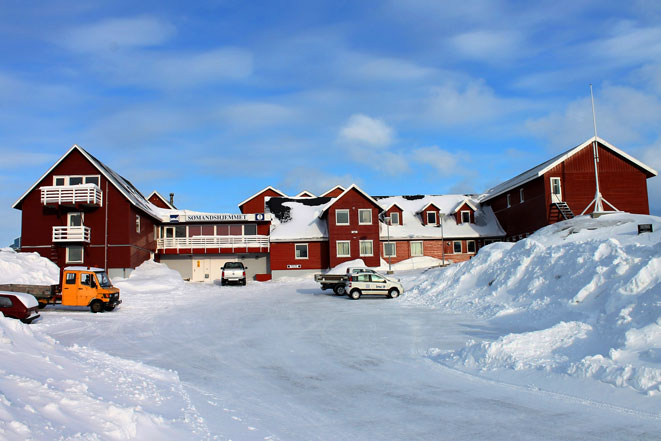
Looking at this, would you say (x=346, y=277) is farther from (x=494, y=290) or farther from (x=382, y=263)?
(x=382, y=263)

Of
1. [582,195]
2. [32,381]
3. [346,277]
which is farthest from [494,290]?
[582,195]

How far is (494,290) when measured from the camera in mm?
24000

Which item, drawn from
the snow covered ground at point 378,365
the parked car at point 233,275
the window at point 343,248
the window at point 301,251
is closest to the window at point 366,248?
the window at point 343,248

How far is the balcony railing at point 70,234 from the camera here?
133 ft

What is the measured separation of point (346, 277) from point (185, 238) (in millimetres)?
22120

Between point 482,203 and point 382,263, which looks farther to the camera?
point 482,203

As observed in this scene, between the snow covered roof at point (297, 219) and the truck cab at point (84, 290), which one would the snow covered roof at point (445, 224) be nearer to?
the snow covered roof at point (297, 219)

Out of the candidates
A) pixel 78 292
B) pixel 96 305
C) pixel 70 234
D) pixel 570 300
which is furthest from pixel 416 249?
pixel 78 292

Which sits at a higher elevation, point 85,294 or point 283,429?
point 85,294

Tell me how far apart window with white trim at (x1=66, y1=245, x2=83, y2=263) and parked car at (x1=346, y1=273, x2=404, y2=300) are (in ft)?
74.3

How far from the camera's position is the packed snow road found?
866cm

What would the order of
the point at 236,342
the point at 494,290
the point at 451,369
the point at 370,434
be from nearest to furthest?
1. the point at 370,434
2. the point at 451,369
3. the point at 236,342
4. the point at 494,290

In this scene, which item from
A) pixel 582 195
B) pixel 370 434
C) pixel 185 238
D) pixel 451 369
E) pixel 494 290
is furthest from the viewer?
pixel 185 238

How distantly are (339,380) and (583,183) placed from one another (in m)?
37.5
